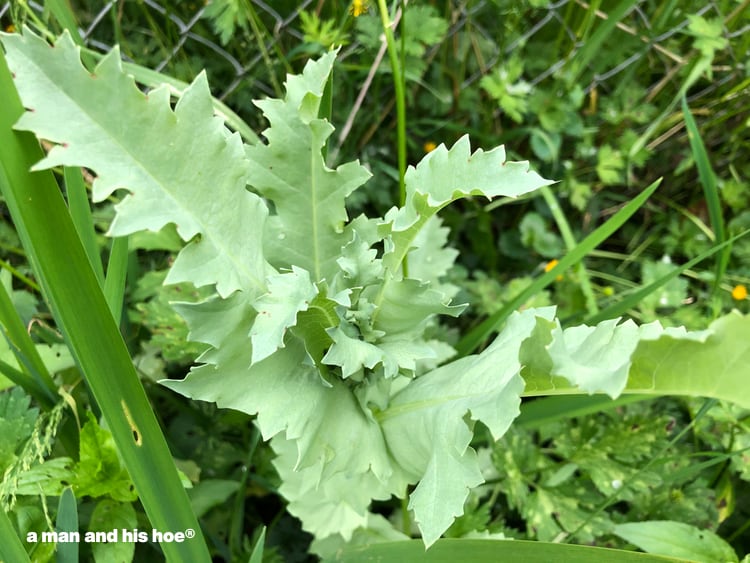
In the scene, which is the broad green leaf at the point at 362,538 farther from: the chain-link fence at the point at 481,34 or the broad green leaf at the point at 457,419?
the chain-link fence at the point at 481,34

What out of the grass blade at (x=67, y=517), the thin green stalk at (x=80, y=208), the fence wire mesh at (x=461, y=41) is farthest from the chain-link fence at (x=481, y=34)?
the grass blade at (x=67, y=517)

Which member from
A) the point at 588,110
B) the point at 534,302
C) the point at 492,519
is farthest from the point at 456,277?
the point at 588,110

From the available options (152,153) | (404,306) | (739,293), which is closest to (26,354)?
(152,153)

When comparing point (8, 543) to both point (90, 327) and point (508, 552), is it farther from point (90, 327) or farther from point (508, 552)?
point (508, 552)

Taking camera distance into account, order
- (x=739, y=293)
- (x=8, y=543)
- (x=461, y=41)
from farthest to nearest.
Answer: (x=461, y=41), (x=739, y=293), (x=8, y=543)

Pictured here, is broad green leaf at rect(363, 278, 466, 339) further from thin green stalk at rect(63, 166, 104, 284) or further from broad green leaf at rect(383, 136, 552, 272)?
thin green stalk at rect(63, 166, 104, 284)
